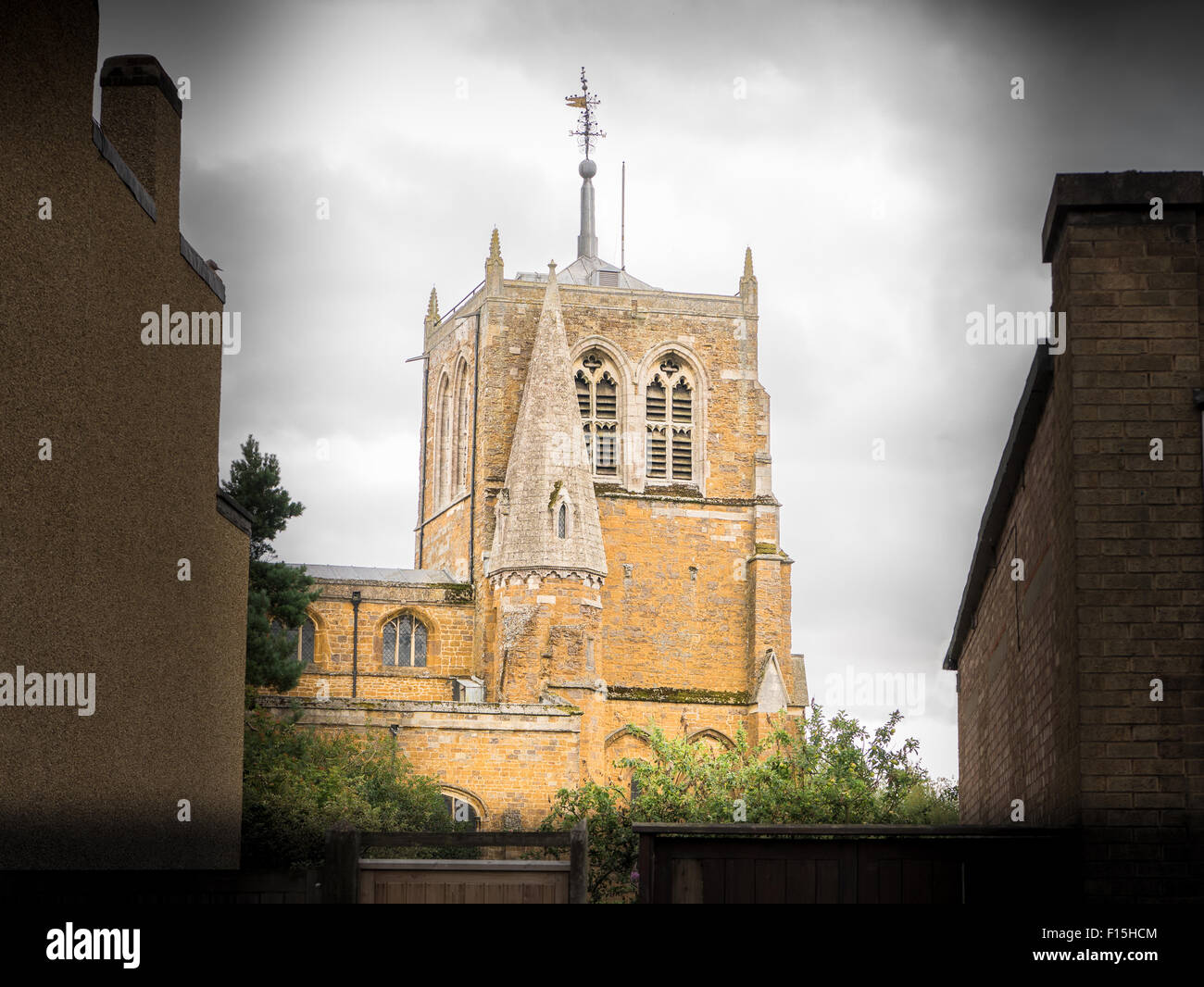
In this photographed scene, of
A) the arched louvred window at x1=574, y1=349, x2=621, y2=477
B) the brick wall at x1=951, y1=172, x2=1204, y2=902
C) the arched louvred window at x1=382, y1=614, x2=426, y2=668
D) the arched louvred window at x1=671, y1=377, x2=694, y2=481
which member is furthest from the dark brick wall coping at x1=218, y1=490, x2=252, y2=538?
the arched louvred window at x1=671, y1=377, x2=694, y2=481

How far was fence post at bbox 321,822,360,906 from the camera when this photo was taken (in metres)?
15.3

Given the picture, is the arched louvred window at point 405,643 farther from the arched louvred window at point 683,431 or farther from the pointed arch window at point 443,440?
the arched louvred window at point 683,431

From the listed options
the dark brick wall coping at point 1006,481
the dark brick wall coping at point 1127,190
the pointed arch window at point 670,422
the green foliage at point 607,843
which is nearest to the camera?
the dark brick wall coping at point 1127,190

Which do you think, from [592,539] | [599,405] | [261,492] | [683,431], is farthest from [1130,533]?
[683,431]

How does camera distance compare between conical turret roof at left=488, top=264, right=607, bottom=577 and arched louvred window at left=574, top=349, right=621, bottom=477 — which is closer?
conical turret roof at left=488, top=264, right=607, bottom=577

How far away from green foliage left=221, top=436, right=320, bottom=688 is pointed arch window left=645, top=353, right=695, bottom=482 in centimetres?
2024

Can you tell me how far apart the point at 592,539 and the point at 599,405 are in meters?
7.34

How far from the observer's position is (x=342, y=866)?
15.4m

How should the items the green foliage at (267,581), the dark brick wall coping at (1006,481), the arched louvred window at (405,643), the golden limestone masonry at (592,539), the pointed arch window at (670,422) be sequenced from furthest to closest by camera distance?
1. the pointed arch window at (670,422)
2. the arched louvred window at (405,643)
3. the golden limestone masonry at (592,539)
4. the green foliage at (267,581)
5. the dark brick wall coping at (1006,481)

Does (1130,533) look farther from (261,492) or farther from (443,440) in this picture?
(443,440)

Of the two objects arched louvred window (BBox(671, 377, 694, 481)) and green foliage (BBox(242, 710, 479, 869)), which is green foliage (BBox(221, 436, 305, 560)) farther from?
arched louvred window (BBox(671, 377, 694, 481))

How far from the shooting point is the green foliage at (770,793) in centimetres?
4056

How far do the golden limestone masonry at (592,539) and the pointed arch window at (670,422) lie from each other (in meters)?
0.07

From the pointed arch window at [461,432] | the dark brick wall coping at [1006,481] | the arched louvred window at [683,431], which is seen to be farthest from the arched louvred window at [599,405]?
the dark brick wall coping at [1006,481]
